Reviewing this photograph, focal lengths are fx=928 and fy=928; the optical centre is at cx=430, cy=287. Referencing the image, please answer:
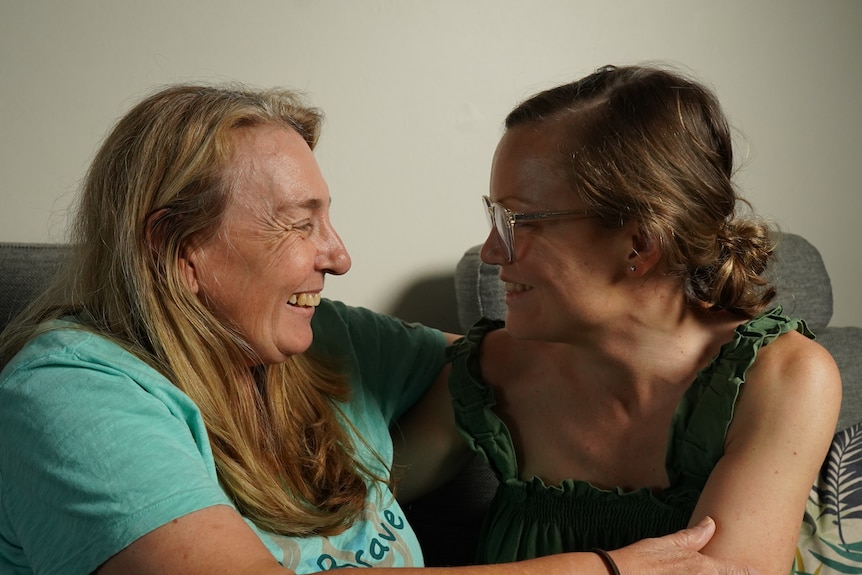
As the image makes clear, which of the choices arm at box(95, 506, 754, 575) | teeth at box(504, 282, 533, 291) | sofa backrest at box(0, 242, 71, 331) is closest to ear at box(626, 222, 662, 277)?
teeth at box(504, 282, 533, 291)

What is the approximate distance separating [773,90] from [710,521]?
1615 millimetres

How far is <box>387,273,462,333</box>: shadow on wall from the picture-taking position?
2.10 meters

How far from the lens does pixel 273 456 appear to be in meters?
1.38

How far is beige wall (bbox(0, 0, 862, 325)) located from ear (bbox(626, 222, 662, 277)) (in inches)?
29.3

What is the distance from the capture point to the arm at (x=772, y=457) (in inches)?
50.3

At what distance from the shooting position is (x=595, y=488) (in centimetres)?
148

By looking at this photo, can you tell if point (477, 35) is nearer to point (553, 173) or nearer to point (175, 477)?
point (553, 173)

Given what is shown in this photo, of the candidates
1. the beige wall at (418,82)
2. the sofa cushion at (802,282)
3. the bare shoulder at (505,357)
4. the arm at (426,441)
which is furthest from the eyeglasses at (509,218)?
the sofa cushion at (802,282)

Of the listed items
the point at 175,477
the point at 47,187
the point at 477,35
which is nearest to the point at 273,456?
the point at 175,477

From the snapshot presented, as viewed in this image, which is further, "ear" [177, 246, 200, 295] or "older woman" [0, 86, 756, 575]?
"ear" [177, 246, 200, 295]

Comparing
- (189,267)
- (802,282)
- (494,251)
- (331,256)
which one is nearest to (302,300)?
(331,256)

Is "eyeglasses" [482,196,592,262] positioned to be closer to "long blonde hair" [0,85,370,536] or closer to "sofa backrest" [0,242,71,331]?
"long blonde hair" [0,85,370,536]

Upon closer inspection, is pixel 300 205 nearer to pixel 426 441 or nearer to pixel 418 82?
pixel 426 441

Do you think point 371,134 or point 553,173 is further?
point 371,134
